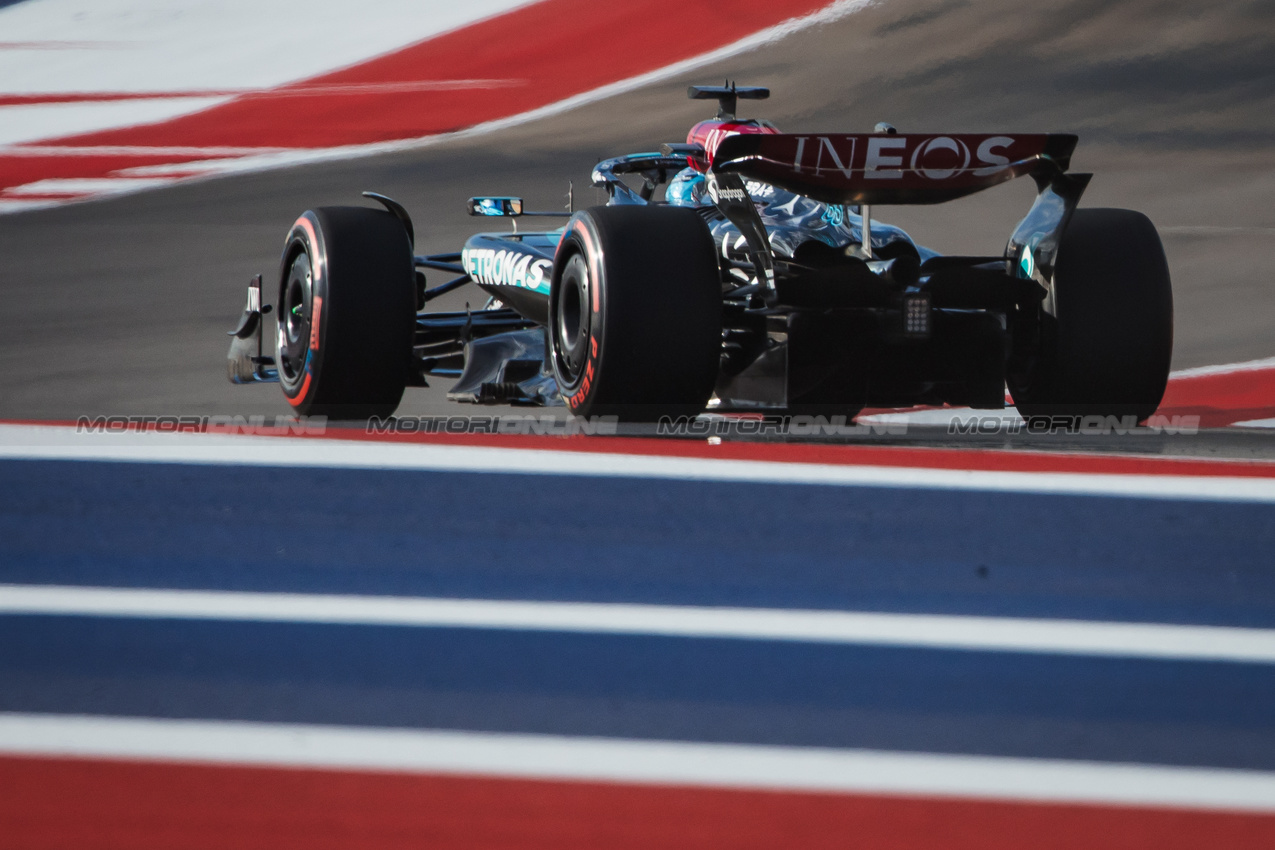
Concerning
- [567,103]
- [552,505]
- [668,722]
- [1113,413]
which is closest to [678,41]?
[567,103]

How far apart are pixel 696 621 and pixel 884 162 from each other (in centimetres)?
248

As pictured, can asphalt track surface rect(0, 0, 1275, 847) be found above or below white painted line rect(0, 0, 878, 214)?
below

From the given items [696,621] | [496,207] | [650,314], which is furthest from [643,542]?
[496,207]

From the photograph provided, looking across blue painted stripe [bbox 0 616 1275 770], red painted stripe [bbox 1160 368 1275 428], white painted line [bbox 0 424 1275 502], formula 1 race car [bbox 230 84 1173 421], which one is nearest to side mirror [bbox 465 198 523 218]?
formula 1 race car [bbox 230 84 1173 421]

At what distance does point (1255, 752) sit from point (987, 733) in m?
0.38

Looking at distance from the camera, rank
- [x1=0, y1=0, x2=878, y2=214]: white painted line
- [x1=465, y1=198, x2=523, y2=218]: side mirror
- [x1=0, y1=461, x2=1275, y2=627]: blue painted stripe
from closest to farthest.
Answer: [x1=0, y1=461, x2=1275, y2=627]: blue painted stripe < [x1=465, y1=198, x2=523, y2=218]: side mirror < [x1=0, y1=0, x2=878, y2=214]: white painted line

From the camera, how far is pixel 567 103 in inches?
726

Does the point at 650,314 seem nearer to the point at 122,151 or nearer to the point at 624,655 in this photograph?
the point at 624,655

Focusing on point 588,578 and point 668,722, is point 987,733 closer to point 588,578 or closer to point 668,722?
point 668,722

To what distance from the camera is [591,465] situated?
4168 mm

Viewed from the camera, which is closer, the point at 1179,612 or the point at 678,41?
the point at 1179,612

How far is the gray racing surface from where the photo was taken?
10.3m

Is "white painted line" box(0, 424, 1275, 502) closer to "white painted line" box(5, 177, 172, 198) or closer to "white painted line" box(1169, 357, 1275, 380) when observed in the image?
"white painted line" box(1169, 357, 1275, 380)

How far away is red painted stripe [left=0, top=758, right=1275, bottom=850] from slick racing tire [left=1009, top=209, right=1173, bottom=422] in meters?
3.45
